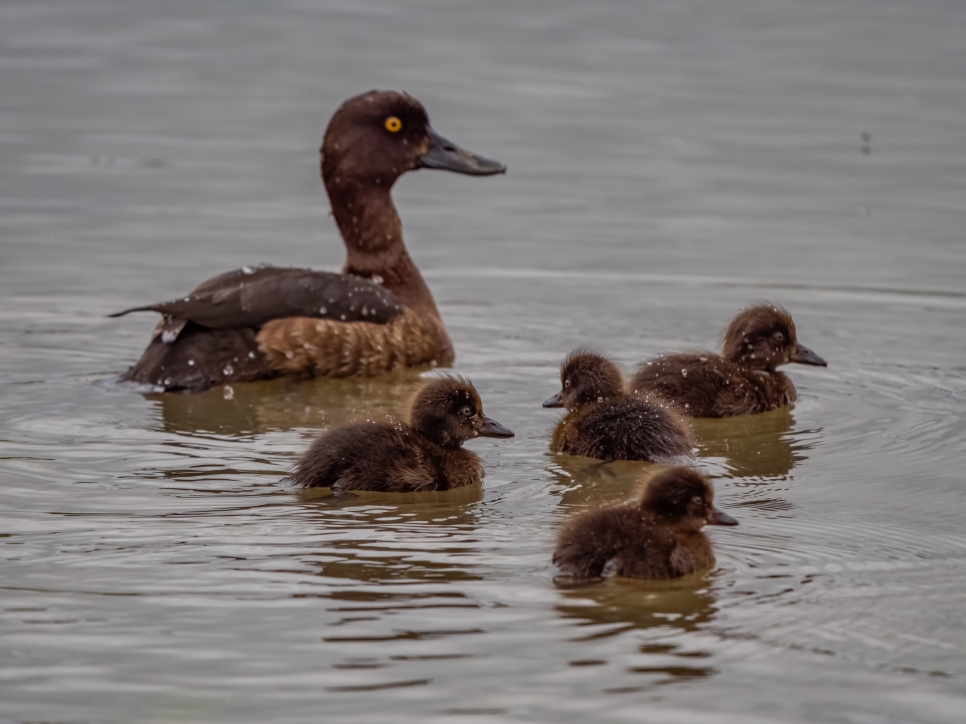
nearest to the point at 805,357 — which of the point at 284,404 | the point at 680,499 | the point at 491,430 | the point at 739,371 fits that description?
the point at 739,371

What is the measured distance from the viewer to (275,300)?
8.58m

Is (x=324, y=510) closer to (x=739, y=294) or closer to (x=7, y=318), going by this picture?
(x=7, y=318)

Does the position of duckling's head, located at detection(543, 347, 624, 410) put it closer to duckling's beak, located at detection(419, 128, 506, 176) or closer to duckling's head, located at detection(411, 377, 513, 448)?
duckling's head, located at detection(411, 377, 513, 448)

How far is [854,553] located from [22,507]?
A: 282 centimetres

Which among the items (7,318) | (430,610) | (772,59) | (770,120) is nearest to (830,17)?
(772,59)

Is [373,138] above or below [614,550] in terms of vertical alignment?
above

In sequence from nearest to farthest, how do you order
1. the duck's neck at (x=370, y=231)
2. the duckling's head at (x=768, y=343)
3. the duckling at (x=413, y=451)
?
the duckling at (x=413, y=451) < the duckling's head at (x=768, y=343) < the duck's neck at (x=370, y=231)

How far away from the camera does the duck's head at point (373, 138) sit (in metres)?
9.52

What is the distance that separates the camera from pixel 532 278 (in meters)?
10.9

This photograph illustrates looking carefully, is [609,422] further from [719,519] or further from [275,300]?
[275,300]

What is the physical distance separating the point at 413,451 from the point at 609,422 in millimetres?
929

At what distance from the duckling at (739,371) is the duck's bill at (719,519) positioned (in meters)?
2.20

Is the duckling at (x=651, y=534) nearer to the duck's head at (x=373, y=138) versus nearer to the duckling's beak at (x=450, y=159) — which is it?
the duck's head at (x=373, y=138)

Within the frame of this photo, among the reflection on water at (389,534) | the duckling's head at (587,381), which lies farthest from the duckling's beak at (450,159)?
the reflection on water at (389,534)
